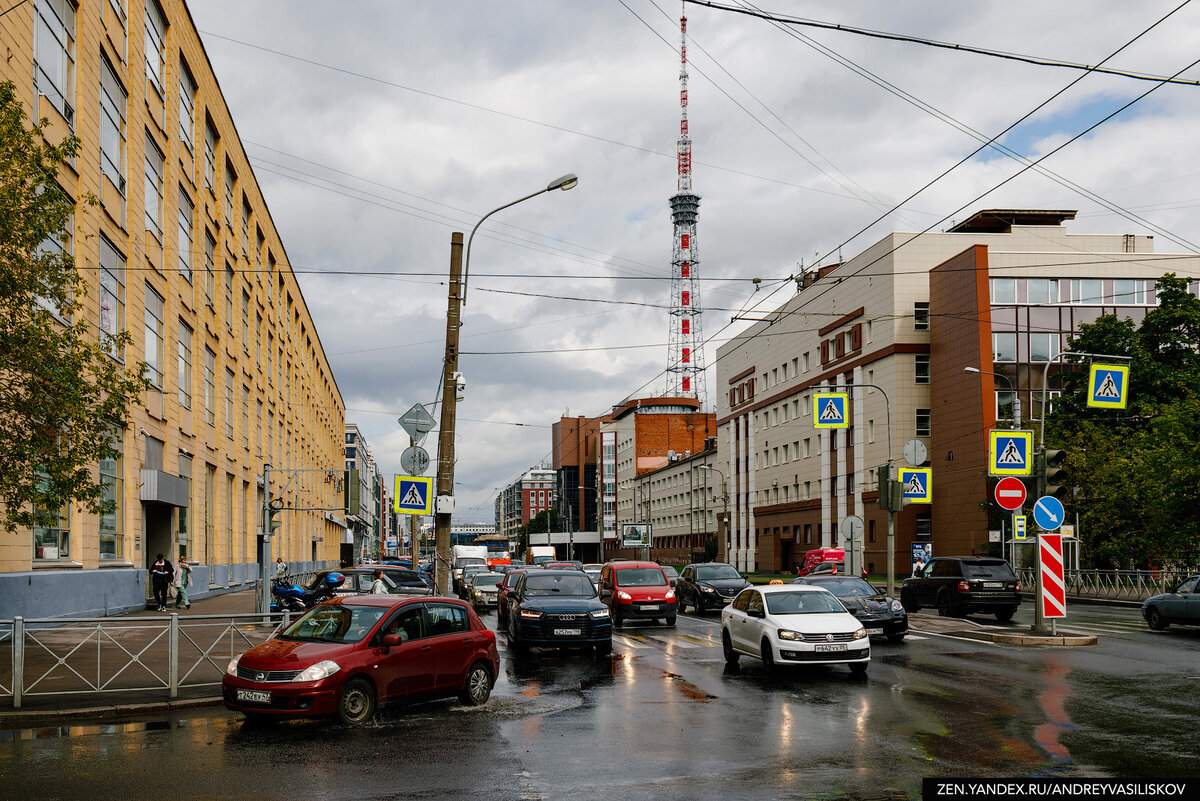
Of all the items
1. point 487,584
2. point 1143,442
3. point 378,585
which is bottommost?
point 487,584

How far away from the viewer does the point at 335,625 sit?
1246 centimetres

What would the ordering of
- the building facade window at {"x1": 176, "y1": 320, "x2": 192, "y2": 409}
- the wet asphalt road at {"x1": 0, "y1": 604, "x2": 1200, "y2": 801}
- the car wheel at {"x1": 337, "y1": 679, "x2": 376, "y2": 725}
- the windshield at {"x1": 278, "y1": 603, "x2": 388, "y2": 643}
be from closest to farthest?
1. the wet asphalt road at {"x1": 0, "y1": 604, "x2": 1200, "y2": 801}
2. the car wheel at {"x1": 337, "y1": 679, "x2": 376, "y2": 725}
3. the windshield at {"x1": 278, "y1": 603, "x2": 388, "y2": 643}
4. the building facade window at {"x1": 176, "y1": 320, "x2": 192, "y2": 409}

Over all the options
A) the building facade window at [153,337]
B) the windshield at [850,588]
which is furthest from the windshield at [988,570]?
the building facade window at [153,337]

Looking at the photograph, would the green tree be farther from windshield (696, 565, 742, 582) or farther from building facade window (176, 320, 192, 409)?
windshield (696, 565, 742, 582)

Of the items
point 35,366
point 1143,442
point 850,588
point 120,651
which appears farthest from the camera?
point 1143,442

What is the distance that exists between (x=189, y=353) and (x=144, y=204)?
732 centimetres

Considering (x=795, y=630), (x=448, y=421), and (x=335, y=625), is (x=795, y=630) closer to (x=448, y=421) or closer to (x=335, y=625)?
(x=335, y=625)

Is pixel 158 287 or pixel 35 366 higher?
Result: pixel 158 287

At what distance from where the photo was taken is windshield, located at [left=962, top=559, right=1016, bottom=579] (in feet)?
92.5

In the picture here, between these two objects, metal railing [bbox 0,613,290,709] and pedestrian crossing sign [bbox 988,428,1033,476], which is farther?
pedestrian crossing sign [bbox 988,428,1033,476]

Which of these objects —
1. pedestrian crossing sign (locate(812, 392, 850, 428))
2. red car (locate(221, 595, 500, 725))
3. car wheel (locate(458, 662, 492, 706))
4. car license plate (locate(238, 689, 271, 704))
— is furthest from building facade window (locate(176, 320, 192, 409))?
car license plate (locate(238, 689, 271, 704))

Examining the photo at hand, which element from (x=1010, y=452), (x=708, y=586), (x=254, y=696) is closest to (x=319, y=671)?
(x=254, y=696)

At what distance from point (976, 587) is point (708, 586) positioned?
823cm

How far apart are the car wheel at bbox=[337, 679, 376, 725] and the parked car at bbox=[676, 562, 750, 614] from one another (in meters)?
20.8
